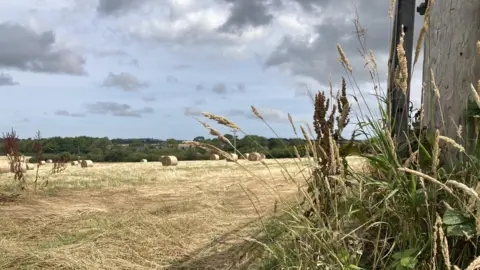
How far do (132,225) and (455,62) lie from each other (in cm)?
308

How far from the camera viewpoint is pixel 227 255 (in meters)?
3.58

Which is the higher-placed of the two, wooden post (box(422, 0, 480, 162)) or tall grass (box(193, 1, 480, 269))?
wooden post (box(422, 0, 480, 162))

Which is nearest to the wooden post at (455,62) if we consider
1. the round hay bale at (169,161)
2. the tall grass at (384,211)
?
the tall grass at (384,211)

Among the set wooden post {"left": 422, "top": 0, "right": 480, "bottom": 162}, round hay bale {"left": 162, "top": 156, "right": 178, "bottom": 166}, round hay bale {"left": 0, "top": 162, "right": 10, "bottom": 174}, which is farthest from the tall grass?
round hay bale {"left": 162, "top": 156, "right": 178, "bottom": 166}

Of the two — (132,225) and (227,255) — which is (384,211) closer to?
(227,255)

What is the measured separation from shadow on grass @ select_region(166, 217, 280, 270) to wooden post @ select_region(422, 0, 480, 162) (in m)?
1.40

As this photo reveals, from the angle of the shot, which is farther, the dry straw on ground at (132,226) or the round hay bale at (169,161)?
the round hay bale at (169,161)

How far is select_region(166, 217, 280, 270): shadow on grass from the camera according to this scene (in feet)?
10.9

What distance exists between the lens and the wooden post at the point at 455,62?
298 centimetres

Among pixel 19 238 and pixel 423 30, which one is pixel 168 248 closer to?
pixel 19 238

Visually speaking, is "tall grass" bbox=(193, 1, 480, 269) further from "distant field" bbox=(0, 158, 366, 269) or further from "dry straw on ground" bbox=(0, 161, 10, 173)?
"dry straw on ground" bbox=(0, 161, 10, 173)

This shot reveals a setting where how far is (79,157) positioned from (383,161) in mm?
20141

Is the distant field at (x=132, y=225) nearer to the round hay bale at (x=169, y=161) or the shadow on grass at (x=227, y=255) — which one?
the shadow on grass at (x=227, y=255)

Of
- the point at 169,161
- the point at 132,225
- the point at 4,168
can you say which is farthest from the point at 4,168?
the point at 132,225
